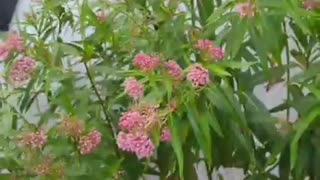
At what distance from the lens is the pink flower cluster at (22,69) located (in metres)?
0.83

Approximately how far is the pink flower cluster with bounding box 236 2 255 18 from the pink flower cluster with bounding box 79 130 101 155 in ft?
0.76

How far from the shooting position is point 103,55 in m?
0.97

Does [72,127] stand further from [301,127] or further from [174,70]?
[301,127]

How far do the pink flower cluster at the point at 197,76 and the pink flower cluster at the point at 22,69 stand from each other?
212mm

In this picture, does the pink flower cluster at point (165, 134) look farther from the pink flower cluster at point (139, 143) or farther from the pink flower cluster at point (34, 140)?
the pink flower cluster at point (34, 140)

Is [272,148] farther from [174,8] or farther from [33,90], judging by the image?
[33,90]

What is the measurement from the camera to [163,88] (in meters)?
0.74

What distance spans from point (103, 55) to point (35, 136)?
0.17 metres

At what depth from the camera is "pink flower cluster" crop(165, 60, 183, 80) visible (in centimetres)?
75

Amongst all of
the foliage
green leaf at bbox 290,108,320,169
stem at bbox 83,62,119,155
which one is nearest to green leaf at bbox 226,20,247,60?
the foliage

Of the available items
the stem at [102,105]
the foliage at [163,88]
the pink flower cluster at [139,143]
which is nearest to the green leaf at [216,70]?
the foliage at [163,88]

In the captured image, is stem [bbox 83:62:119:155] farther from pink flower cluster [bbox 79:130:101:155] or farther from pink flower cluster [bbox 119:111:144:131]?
pink flower cluster [bbox 119:111:144:131]

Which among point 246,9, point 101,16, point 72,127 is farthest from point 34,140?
point 246,9

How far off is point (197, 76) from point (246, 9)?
88 millimetres
